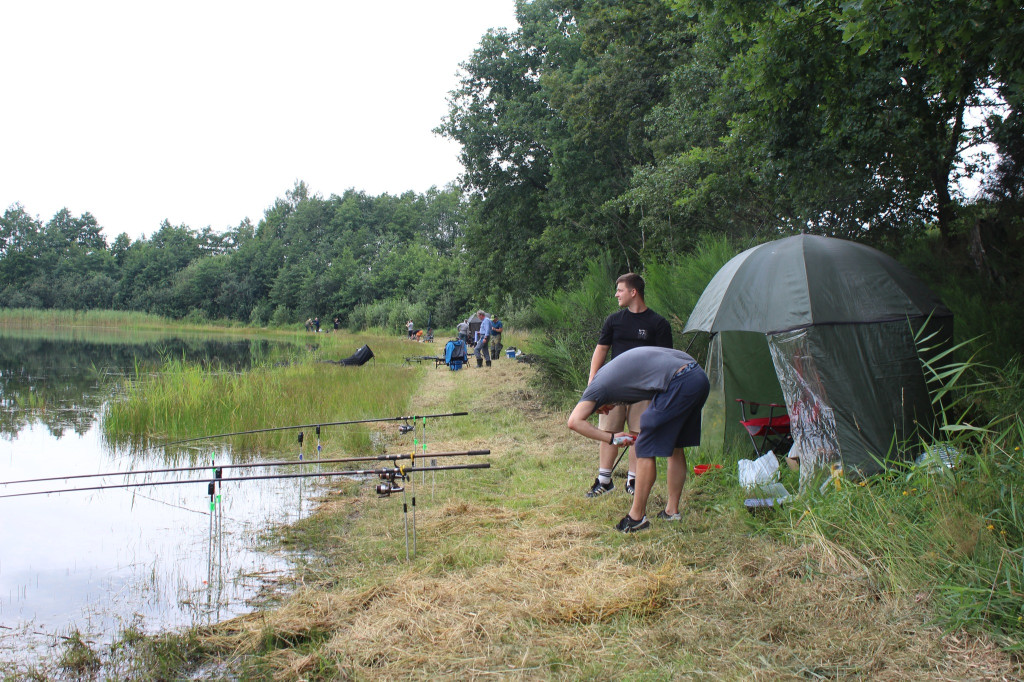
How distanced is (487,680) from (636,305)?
11.1 feet

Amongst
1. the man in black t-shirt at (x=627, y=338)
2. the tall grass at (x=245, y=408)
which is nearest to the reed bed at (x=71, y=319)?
the tall grass at (x=245, y=408)

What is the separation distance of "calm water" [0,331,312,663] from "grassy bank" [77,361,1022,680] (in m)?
0.54

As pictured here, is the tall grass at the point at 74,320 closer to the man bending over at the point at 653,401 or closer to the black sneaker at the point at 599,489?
the black sneaker at the point at 599,489

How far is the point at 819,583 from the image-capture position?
365 cm

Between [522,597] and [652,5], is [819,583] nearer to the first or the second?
[522,597]

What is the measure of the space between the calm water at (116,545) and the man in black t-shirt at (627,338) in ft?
8.24

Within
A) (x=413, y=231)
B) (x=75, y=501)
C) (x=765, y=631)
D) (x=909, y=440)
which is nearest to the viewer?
(x=765, y=631)

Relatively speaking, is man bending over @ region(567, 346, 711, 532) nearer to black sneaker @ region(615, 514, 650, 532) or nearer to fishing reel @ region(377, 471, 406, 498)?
black sneaker @ region(615, 514, 650, 532)

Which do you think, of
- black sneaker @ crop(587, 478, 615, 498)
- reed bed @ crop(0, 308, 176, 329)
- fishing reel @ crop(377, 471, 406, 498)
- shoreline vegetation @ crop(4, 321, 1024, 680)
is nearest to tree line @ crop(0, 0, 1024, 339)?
shoreline vegetation @ crop(4, 321, 1024, 680)

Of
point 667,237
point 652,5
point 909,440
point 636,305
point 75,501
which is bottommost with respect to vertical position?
point 75,501

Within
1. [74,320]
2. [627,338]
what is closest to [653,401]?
[627,338]

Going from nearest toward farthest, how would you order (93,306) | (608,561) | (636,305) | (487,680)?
1. (487,680)
2. (608,561)
3. (636,305)
4. (93,306)

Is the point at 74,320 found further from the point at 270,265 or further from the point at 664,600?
the point at 664,600

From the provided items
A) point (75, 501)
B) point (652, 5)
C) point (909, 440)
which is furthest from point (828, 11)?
point (652, 5)
